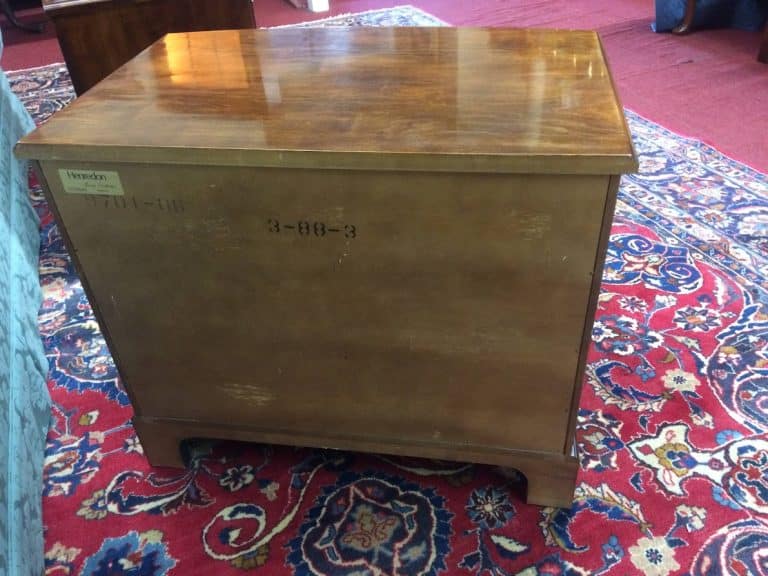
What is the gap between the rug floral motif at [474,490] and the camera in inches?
40.2

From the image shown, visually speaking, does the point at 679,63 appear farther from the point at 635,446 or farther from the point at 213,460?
the point at 213,460

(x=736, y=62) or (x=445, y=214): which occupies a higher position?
(x=445, y=214)

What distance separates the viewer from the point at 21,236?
5.50 feet

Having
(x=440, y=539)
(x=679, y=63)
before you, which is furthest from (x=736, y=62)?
(x=440, y=539)

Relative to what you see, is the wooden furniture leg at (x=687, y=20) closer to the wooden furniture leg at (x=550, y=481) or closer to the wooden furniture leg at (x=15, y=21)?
A: the wooden furniture leg at (x=550, y=481)

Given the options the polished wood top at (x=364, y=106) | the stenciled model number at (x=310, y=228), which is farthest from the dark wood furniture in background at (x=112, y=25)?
the stenciled model number at (x=310, y=228)

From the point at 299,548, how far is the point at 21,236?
3.85ft

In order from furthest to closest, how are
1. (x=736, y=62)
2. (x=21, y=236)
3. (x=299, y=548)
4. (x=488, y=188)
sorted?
(x=736, y=62) < (x=21, y=236) < (x=299, y=548) < (x=488, y=188)

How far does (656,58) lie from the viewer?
2.87 metres

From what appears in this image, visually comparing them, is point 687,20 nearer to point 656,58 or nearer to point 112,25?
point 656,58

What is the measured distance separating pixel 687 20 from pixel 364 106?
282 centimetres

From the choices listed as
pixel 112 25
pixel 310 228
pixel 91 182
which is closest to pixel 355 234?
pixel 310 228

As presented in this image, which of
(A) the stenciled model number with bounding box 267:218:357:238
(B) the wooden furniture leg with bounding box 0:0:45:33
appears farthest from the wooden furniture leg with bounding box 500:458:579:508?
(B) the wooden furniture leg with bounding box 0:0:45:33

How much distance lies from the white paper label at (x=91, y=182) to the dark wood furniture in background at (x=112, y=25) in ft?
3.73
